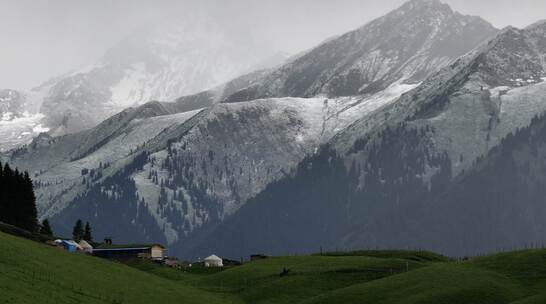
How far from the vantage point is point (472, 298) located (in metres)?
123

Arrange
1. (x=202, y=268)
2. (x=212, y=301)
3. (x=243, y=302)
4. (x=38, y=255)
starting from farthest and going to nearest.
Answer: (x=202, y=268) < (x=243, y=302) < (x=212, y=301) < (x=38, y=255)

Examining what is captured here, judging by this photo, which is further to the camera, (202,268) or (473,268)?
(202,268)

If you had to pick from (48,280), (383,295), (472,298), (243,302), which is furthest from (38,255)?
(472,298)

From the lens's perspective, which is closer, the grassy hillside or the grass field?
the grassy hillside

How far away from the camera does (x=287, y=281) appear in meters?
150

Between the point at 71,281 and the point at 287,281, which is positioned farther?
the point at 287,281

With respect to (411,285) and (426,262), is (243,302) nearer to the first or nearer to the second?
(411,285)

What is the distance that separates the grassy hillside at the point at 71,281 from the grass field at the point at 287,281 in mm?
147

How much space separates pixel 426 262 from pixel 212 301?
52.6 meters

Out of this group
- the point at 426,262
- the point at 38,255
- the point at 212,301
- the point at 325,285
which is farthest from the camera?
the point at 426,262

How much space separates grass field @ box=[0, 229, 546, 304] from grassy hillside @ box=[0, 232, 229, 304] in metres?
0.15

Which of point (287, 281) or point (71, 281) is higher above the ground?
point (71, 281)

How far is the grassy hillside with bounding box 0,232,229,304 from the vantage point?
9594 cm

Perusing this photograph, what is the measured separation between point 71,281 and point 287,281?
46.0 m
